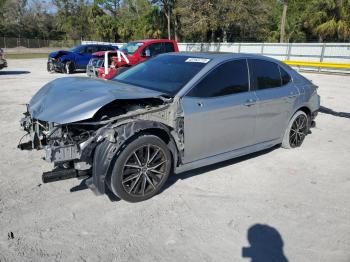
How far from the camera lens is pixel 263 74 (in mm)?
5191

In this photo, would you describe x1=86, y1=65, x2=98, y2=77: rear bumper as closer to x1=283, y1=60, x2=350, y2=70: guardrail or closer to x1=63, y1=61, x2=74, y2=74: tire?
x1=63, y1=61, x2=74, y2=74: tire

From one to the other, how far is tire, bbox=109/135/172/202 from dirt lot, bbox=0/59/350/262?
164 millimetres

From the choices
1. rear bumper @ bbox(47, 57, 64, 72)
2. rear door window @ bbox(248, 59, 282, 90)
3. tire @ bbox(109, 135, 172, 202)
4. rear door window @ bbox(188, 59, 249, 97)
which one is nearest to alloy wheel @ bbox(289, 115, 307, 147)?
rear door window @ bbox(248, 59, 282, 90)

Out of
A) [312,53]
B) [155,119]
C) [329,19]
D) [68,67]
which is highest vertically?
[329,19]

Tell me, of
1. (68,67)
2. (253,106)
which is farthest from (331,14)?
(253,106)

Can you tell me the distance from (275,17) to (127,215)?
4484 centimetres

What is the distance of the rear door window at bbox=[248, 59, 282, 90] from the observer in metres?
5.01

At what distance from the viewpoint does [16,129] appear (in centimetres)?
689

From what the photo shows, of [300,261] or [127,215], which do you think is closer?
[300,261]

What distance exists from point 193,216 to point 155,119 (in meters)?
1.16

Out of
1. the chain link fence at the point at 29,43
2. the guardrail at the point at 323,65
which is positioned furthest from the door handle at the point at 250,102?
the chain link fence at the point at 29,43

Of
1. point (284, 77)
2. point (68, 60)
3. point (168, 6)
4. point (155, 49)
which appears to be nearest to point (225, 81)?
point (284, 77)

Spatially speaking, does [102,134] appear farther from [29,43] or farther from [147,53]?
[29,43]

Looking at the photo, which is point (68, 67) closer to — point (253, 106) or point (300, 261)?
point (253, 106)
